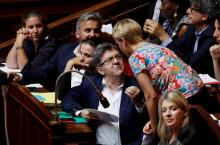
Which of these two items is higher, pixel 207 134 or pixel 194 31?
pixel 194 31

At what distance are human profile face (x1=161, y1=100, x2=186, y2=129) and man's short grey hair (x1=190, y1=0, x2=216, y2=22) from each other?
113 centimetres

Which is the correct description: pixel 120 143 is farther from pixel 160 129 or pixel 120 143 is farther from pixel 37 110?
pixel 37 110

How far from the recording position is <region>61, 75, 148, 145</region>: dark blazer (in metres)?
3.48

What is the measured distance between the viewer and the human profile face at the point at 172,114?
300cm

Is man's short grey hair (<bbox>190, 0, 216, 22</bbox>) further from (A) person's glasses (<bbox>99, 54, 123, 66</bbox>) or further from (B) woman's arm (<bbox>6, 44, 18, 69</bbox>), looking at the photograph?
(B) woman's arm (<bbox>6, 44, 18, 69</bbox>)

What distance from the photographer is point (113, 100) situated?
11.7 ft

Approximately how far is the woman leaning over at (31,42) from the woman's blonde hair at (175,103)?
5.77 feet

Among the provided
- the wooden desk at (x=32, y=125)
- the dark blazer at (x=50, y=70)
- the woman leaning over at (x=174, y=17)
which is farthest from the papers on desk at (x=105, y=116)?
the woman leaning over at (x=174, y=17)

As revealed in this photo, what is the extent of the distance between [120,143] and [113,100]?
263 millimetres

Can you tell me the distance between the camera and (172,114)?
3.01 metres

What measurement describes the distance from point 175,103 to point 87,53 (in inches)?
44.2

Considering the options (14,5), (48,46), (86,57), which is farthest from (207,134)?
(14,5)

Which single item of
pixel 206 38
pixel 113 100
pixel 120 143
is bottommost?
pixel 120 143

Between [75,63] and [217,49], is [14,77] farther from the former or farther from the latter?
[217,49]
